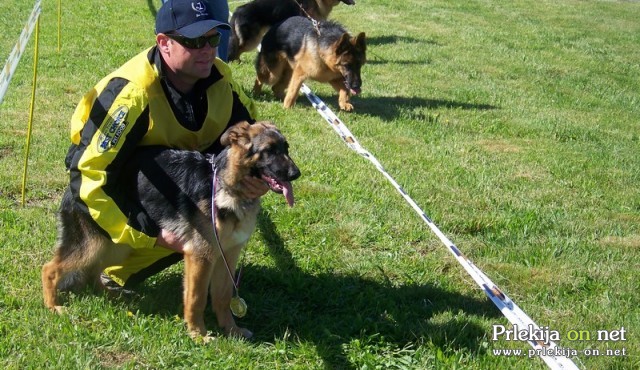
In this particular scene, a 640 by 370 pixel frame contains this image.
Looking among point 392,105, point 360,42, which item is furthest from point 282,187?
point 392,105

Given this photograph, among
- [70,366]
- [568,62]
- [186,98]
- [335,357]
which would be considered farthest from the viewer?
[568,62]

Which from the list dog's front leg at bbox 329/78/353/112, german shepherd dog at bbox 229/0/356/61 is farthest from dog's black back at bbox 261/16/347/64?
german shepherd dog at bbox 229/0/356/61

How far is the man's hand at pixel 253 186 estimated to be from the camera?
12.6 ft

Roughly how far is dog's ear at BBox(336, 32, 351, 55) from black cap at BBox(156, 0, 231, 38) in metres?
5.02

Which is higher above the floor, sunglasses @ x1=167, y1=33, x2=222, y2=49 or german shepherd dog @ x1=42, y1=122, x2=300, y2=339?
sunglasses @ x1=167, y1=33, x2=222, y2=49

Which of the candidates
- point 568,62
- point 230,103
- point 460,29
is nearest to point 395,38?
point 460,29

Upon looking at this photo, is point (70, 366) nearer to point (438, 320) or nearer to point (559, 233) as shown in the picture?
point (438, 320)

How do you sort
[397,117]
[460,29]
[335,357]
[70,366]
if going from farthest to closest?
[460,29]
[397,117]
[335,357]
[70,366]

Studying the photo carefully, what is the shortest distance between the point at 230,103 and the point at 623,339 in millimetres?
2740

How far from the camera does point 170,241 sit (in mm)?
3963

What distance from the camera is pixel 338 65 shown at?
916 cm

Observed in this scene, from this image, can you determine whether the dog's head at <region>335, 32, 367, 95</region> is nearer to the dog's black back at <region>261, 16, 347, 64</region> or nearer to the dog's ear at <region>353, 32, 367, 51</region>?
the dog's ear at <region>353, 32, 367, 51</region>

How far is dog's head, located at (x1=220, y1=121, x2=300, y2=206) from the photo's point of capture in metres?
3.70

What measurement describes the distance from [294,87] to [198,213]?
222 inches
